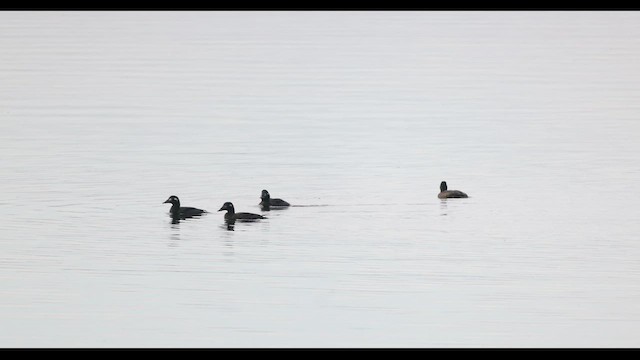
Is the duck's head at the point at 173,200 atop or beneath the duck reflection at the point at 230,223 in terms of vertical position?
atop

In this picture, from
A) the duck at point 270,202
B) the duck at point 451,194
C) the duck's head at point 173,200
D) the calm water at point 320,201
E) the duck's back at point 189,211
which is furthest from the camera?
the duck at point 451,194

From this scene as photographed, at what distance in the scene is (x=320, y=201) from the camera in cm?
2808

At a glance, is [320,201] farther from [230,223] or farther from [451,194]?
[230,223]

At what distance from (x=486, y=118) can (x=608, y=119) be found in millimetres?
3546

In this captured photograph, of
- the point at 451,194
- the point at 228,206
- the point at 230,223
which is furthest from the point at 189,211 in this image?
the point at 451,194

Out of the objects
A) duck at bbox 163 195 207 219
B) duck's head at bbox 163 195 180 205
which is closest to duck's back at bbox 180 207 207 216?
duck at bbox 163 195 207 219

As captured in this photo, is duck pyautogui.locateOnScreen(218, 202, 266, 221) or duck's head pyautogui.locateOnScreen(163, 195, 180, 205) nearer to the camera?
duck pyautogui.locateOnScreen(218, 202, 266, 221)

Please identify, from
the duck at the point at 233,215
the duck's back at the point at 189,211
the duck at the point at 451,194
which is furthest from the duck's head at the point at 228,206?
the duck at the point at 451,194

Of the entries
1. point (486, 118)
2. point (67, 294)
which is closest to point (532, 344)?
point (67, 294)

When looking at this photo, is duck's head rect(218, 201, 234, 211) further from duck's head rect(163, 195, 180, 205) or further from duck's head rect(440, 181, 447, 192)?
duck's head rect(440, 181, 447, 192)


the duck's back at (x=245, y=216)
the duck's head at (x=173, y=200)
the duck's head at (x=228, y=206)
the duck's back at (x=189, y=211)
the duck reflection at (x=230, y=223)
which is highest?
the duck's head at (x=173, y=200)

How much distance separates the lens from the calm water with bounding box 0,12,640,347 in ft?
60.8

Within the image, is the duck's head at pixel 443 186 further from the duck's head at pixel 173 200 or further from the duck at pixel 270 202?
the duck's head at pixel 173 200

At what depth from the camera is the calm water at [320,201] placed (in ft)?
60.8
